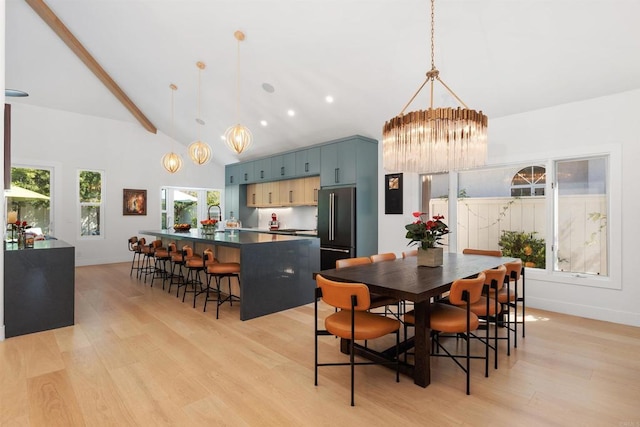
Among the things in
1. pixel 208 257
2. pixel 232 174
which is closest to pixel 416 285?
pixel 208 257

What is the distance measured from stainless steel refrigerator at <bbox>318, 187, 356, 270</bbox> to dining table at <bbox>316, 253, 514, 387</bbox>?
2.56 m

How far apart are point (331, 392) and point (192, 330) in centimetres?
184

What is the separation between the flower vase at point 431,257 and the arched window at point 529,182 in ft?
7.71

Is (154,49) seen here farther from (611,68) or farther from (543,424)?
(543,424)

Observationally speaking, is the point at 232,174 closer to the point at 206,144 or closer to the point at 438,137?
the point at 206,144

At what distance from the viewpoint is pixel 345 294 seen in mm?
2088

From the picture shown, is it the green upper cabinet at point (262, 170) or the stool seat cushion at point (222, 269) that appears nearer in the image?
the stool seat cushion at point (222, 269)

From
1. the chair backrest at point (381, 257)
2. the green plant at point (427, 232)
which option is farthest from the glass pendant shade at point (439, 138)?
the chair backrest at point (381, 257)

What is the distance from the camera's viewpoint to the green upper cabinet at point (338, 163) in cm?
575

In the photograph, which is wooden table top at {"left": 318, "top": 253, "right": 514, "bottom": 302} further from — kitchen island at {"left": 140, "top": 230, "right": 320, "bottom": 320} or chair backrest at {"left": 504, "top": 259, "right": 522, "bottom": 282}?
kitchen island at {"left": 140, "top": 230, "right": 320, "bottom": 320}

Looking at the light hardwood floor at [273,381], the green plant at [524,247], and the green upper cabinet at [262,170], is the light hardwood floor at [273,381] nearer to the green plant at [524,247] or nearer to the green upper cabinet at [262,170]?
the green plant at [524,247]

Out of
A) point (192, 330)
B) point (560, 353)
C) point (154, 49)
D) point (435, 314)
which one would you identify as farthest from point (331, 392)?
point (154, 49)

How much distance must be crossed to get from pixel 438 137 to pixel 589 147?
96.3 inches

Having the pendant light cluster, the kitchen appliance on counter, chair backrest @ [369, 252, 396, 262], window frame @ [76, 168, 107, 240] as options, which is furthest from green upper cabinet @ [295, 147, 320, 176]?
window frame @ [76, 168, 107, 240]
